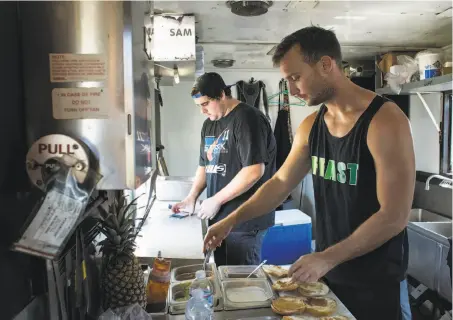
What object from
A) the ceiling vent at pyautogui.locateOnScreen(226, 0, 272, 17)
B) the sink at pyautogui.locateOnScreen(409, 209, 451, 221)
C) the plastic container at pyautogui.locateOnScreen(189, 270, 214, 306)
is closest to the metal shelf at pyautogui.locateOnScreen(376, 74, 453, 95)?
the sink at pyautogui.locateOnScreen(409, 209, 451, 221)

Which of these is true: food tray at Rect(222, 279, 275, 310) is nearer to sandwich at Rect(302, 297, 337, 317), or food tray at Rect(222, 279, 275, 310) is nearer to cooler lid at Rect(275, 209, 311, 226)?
sandwich at Rect(302, 297, 337, 317)

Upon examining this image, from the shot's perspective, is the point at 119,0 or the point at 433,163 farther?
the point at 433,163

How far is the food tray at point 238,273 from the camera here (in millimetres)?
1503

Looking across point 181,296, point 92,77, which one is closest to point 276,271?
point 181,296

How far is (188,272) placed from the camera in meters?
1.60

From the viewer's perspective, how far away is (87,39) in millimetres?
975

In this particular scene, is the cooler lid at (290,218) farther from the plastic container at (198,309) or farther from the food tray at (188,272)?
the plastic container at (198,309)

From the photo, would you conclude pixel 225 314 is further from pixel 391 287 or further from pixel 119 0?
pixel 119 0

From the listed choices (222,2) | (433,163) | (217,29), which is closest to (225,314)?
(222,2)

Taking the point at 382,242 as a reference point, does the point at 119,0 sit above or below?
above

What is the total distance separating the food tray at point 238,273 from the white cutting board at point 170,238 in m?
0.20

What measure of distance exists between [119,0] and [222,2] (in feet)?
4.22

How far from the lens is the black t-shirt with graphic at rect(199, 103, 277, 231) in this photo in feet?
7.34

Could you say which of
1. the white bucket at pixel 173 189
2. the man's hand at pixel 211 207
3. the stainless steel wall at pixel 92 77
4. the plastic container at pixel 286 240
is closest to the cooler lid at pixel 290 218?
the plastic container at pixel 286 240
